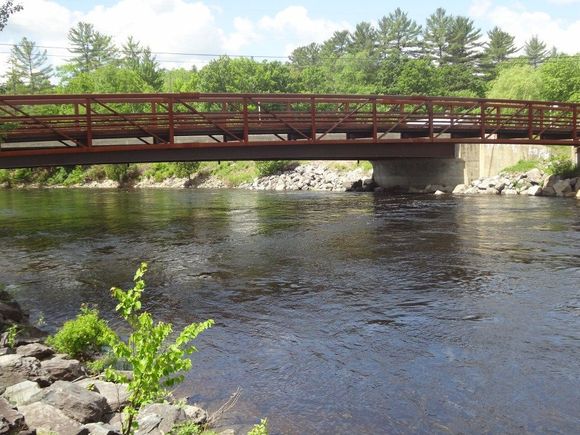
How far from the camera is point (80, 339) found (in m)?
9.62

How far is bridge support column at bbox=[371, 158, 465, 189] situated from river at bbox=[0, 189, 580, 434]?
1793 centimetres

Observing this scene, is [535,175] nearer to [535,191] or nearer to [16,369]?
[535,191]

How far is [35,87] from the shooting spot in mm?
119188

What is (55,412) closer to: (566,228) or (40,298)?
(40,298)

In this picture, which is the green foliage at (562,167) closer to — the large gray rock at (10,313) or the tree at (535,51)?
the large gray rock at (10,313)

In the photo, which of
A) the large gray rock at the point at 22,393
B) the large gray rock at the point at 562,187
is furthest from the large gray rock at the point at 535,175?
the large gray rock at the point at 22,393

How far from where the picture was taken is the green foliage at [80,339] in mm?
9500

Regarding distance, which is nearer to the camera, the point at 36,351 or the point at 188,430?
the point at 188,430

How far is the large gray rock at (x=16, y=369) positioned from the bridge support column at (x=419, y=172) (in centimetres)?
3971

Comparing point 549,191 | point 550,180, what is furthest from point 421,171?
point 549,191

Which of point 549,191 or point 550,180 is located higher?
point 550,180

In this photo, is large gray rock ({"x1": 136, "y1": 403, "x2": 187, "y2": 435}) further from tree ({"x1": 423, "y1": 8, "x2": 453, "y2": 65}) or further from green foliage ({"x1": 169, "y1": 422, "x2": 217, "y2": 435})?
tree ({"x1": 423, "y1": 8, "x2": 453, "y2": 65})

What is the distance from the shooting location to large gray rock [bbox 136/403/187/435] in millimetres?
6375

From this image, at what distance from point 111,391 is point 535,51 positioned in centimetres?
13548
